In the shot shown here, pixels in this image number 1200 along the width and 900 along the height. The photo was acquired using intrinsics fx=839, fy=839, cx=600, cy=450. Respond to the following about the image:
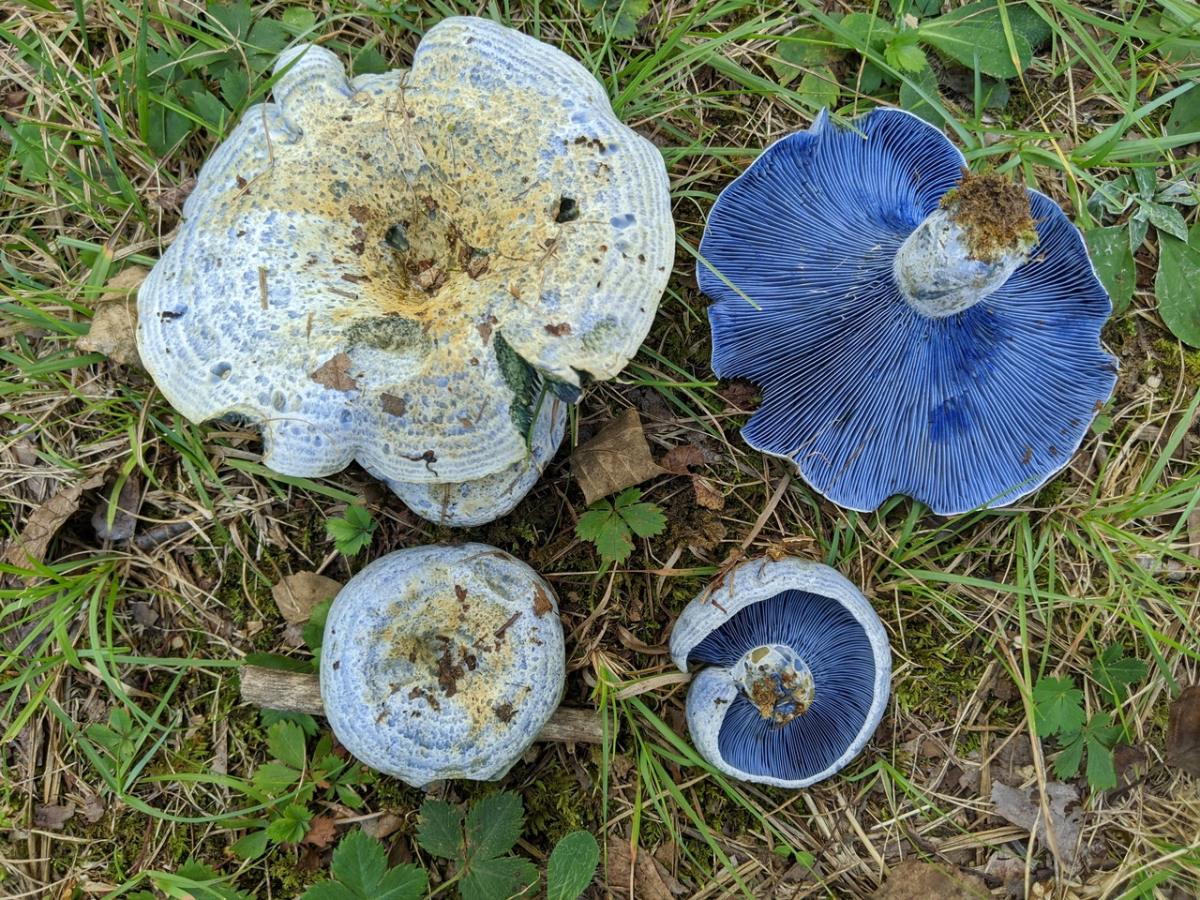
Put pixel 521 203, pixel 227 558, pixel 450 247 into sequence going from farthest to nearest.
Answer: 1. pixel 227 558
2. pixel 450 247
3. pixel 521 203

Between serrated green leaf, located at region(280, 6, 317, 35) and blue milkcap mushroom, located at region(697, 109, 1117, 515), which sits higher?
serrated green leaf, located at region(280, 6, 317, 35)

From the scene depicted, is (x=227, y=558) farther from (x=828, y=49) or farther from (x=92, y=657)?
(x=828, y=49)

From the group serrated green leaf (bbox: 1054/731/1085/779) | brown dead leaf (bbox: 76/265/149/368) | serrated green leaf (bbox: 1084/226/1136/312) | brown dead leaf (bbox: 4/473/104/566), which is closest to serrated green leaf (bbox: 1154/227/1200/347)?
serrated green leaf (bbox: 1084/226/1136/312)

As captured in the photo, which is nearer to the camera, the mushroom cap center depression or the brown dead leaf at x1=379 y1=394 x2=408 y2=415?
the brown dead leaf at x1=379 y1=394 x2=408 y2=415

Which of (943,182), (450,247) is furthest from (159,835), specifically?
(943,182)

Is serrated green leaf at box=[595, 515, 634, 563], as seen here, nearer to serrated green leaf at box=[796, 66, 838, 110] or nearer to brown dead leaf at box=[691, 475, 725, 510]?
brown dead leaf at box=[691, 475, 725, 510]

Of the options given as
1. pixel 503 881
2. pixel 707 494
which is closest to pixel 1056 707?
pixel 707 494

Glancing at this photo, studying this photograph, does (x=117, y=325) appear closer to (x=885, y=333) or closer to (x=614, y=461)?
(x=614, y=461)
